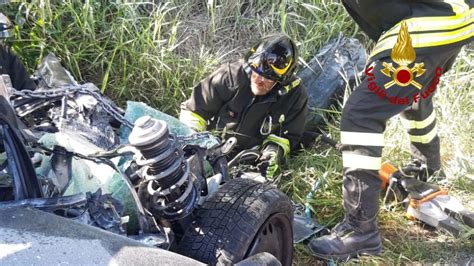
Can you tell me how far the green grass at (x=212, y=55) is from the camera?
3660 millimetres

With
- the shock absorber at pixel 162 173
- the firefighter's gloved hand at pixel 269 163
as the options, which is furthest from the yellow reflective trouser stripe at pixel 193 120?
the shock absorber at pixel 162 173

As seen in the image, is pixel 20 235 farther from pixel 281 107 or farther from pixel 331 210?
pixel 281 107

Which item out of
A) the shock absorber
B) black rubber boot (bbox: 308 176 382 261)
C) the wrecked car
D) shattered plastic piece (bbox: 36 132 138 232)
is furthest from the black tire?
black rubber boot (bbox: 308 176 382 261)

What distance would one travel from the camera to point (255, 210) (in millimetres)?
2393

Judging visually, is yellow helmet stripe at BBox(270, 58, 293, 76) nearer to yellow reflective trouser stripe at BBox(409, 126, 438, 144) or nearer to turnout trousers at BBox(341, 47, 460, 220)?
turnout trousers at BBox(341, 47, 460, 220)

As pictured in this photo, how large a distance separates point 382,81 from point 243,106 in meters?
1.19

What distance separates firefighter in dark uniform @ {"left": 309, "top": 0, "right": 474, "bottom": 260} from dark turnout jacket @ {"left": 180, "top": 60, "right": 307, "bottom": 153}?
909mm

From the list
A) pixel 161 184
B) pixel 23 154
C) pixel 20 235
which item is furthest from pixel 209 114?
pixel 20 235

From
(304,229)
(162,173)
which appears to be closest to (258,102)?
(304,229)

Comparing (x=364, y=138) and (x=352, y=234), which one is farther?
(x=352, y=234)

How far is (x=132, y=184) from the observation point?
7.23 feet

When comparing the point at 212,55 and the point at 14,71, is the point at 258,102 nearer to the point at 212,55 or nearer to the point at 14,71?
the point at 212,55

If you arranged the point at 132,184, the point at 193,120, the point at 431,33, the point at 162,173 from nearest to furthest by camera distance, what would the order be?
the point at 162,173, the point at 132,184, the point at 431,33, the point at 193,120

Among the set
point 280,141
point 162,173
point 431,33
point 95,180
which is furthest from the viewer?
point 280,141
